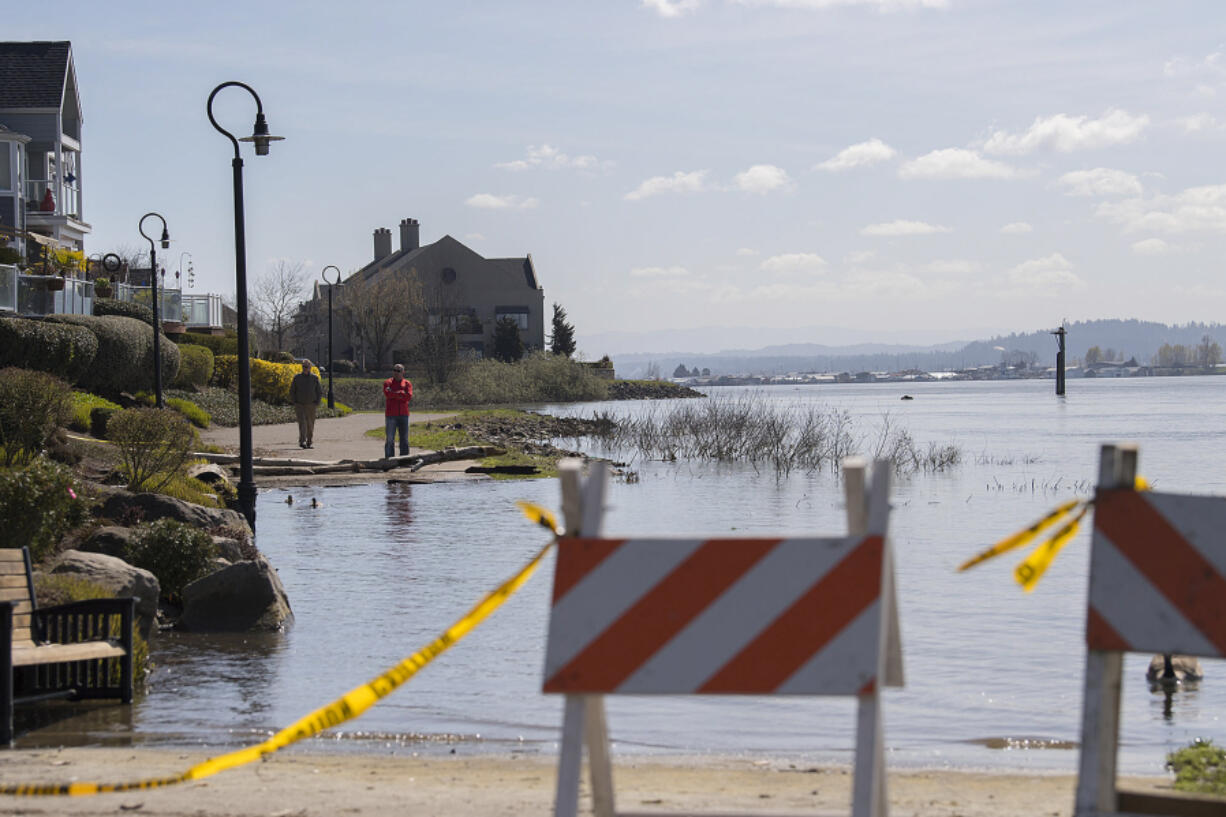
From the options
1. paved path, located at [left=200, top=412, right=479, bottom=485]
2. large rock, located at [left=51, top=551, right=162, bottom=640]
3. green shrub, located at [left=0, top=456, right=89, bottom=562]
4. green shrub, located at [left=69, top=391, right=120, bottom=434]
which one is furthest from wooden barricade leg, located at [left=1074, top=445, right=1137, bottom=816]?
green shrub, located at [left=69, top=391, right=120, bottom=434]

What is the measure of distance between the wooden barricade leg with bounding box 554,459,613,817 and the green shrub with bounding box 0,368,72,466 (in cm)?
1521

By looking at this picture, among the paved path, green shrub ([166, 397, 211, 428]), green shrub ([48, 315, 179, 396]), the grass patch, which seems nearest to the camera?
the grass patch

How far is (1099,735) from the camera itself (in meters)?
3.54

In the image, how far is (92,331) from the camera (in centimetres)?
3114

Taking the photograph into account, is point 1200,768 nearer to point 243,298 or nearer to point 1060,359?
point 243,298

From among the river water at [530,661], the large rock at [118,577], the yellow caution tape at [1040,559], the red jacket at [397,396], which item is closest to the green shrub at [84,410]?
the river water at [530,661]

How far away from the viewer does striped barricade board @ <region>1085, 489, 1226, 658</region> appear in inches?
142

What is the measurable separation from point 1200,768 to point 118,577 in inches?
302

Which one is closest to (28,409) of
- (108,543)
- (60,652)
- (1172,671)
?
(108,543)

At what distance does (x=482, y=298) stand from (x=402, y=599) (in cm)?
8578

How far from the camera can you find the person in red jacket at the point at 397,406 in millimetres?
26703

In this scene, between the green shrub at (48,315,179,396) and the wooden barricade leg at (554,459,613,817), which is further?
the green shrub at (48,315,179,396)

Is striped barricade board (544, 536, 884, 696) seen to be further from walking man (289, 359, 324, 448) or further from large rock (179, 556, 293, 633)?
walking man (289, 359, 324, 448)

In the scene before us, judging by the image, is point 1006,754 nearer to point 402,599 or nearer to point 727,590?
point 727,590
